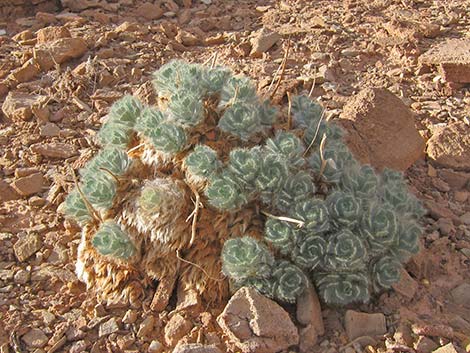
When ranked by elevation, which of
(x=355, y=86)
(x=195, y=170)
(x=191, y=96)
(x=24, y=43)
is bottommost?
(x=355, y=86)

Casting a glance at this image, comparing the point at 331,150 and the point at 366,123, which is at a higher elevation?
the point at 331,150

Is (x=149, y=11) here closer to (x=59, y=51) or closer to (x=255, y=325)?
(x=59, y=51)

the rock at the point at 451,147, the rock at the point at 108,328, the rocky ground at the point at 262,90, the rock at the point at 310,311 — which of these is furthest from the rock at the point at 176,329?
the rock at the point at 451,147

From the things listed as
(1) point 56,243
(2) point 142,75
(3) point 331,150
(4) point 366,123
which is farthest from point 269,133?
(2) point 142,75

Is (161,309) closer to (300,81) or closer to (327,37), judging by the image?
(300,81)

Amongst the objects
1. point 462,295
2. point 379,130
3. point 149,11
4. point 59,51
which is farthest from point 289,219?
point 149,11

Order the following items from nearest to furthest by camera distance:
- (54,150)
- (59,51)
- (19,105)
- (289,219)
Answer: (289,219), (54,150), (19,105), (59,51)
